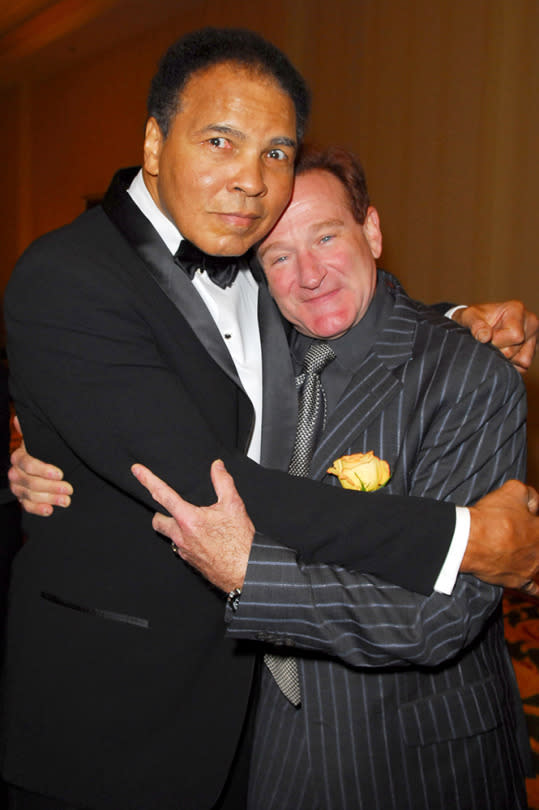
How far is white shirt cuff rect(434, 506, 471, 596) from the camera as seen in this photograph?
4.25ft

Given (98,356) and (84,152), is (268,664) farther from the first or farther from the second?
(84,152)

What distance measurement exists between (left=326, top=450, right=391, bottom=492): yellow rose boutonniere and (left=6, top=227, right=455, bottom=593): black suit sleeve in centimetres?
10

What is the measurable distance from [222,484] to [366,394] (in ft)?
1.44

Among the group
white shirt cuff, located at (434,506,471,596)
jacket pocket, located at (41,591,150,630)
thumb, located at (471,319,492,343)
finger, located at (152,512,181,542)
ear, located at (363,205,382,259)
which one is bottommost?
jacket pocket, located at (41,591,150,630)

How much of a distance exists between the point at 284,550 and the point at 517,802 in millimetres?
808

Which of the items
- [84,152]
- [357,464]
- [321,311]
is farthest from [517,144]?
[84,152]

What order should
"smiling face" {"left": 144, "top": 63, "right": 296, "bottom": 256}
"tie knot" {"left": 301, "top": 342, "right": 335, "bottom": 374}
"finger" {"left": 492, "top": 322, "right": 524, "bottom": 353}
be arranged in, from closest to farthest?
"smiling face" {"left": 144, "top": 63, "right": 296, "bottom": 256} < "tie knot" {"left": 301, "top": 342, "right": 335, "bottom": 374} < "finger" {"left": 492, "top": 322, "right": 524, "bottom": 353}

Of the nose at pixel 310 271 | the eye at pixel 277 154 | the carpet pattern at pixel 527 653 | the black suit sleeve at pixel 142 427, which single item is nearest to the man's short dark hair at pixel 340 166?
the nose at pixel 310 271

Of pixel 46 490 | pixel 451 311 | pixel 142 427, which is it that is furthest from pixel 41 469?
pixel 451 311

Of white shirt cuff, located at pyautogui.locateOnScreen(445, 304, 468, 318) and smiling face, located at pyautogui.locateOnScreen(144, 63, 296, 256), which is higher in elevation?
smiling face, located at pyautogui.locateOnScreen(144, 63, 296, 256)

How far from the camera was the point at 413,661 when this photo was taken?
1.33 meters

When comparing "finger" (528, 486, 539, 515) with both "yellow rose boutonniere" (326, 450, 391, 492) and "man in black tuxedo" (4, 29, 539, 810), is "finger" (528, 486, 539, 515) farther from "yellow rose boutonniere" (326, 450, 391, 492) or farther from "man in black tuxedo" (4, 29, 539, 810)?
"yellow rose boutonniere" (326, 450, 391, 492)

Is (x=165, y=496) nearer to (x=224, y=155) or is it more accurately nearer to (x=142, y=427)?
(x=142, y=427)

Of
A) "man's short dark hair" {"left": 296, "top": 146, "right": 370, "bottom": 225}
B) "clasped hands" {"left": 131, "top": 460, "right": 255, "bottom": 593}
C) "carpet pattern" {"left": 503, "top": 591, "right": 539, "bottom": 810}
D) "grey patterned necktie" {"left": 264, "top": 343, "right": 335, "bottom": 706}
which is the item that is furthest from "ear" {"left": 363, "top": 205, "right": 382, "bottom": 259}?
"carpet pattern" {"left": 503, "top": 591, "right": 539, "bottom": 810}
